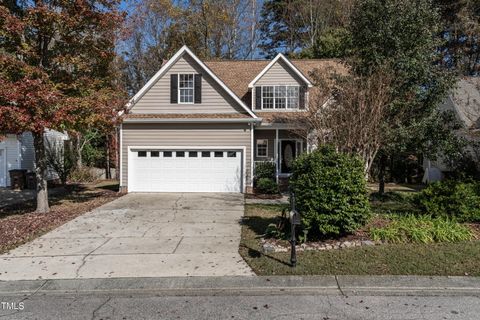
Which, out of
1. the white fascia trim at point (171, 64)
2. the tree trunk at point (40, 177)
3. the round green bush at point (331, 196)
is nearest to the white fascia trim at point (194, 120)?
the white fascia trim at point (171, 64)

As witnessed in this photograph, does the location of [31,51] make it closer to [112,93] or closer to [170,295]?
[112,93]

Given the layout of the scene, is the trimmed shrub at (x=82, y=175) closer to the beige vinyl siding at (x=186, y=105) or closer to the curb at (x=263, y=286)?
the beige vinyl siding at (x=186, y=105)

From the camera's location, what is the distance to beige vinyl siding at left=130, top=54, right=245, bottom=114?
54.3 ft

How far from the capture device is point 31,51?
10.7 meters

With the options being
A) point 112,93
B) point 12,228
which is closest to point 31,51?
point 112,93

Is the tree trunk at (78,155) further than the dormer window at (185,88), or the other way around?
the tree trunk at (78,155)

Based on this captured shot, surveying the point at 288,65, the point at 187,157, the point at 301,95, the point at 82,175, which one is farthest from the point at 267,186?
the point at 82,175

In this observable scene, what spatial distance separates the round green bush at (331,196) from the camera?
721cm

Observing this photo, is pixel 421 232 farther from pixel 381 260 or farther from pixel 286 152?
pixel 286 152

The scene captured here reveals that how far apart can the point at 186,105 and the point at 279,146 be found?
18.5ft

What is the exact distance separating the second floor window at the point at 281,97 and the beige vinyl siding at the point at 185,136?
2.93 m

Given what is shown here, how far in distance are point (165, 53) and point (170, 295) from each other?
95.1 ft

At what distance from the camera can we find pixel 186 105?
1666 centimetres

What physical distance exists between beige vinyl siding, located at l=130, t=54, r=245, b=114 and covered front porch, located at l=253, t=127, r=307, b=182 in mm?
3305
